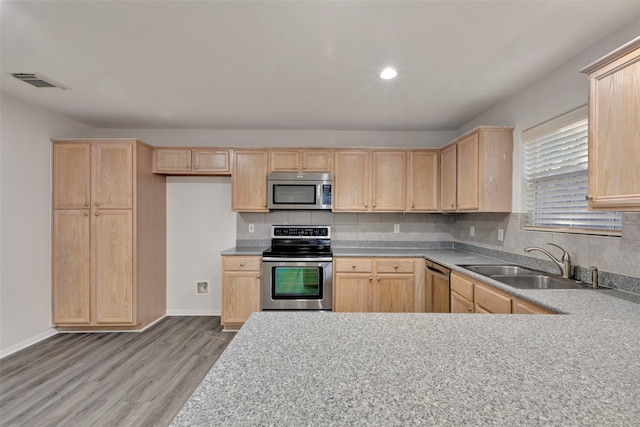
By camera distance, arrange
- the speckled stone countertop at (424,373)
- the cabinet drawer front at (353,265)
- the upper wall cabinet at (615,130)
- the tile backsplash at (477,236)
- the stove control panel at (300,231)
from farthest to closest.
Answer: the stove control panel at (300,231) → the cabinet drawer front at (353,265) → the tile backsplash at (477,236) → the upper wall cabinet at (615,130) → the speckled stone countertop at (424,373)

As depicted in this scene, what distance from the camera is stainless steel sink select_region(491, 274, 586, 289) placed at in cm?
204

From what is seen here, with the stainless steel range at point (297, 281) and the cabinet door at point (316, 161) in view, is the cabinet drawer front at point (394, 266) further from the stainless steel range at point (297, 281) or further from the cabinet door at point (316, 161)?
the cabinet door at point (316, 161)

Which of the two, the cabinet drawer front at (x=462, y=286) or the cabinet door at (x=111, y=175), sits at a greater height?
the cabinet door at (x=111, y=175)

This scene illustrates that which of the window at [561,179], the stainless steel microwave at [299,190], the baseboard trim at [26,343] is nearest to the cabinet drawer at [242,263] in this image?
the stainless steel microwave at [299,190]

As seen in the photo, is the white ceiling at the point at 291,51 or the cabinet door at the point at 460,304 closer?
the white ceiling at the point at 291,51

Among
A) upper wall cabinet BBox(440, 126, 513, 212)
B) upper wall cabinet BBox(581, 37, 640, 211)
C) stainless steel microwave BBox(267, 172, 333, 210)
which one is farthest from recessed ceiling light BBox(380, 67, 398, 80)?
stainless steel microwave BBox(267, 172, 333, 210)

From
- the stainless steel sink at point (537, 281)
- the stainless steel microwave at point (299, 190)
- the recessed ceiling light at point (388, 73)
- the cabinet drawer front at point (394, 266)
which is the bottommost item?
the cabinet drawer front at point (394, 266)

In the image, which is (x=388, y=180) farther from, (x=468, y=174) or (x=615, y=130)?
(x=615, y=130)

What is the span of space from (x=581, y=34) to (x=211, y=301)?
4.43 m

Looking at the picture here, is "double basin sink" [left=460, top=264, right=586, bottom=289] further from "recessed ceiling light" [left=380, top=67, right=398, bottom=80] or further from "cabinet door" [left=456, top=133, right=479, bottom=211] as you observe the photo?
"recessed ceiling light" [left=380, top=67, right=398, bottom=80]

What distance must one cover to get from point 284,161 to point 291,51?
1.69 m

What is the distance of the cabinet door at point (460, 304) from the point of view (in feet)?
7.85

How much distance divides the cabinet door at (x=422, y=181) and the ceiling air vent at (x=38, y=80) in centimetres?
362

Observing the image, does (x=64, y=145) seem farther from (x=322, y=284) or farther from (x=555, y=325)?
(x=555, y=325)
